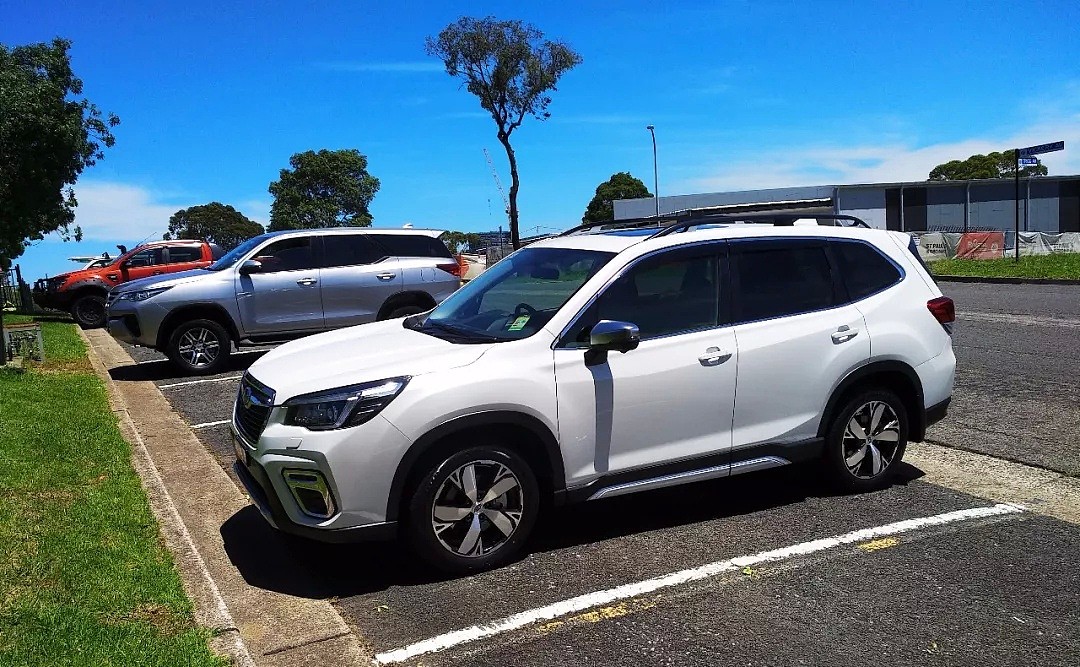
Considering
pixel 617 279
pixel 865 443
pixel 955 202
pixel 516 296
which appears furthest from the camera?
pixel 955 202

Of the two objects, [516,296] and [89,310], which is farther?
[89,310]

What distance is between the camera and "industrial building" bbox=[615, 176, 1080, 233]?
56500 millimetres

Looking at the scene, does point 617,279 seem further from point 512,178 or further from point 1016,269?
point 512,178

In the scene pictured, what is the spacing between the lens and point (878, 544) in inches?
181

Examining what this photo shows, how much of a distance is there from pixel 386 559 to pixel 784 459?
91.0 inches

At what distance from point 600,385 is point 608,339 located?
10.3 inches

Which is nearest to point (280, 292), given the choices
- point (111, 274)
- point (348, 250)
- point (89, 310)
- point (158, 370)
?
point (348, 250)

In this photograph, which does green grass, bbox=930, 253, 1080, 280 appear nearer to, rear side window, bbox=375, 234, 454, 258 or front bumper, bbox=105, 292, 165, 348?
rear side window, bbox=375, 234, 454, 258

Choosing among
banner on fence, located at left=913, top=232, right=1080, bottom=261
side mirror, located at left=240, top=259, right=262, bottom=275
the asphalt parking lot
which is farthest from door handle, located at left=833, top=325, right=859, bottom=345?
banner on fence, located at left=913, top=232, right=1080, bottom=261

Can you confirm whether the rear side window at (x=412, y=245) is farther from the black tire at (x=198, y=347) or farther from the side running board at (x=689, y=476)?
the side running board at (x=689, y=476)

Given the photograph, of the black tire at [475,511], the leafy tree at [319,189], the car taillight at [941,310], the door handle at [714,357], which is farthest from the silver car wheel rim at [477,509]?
the leafy tree at [319,189]

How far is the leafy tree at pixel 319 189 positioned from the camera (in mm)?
82188

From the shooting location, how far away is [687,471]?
4.76 m

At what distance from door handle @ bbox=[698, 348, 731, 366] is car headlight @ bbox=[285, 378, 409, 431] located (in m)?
1.63
